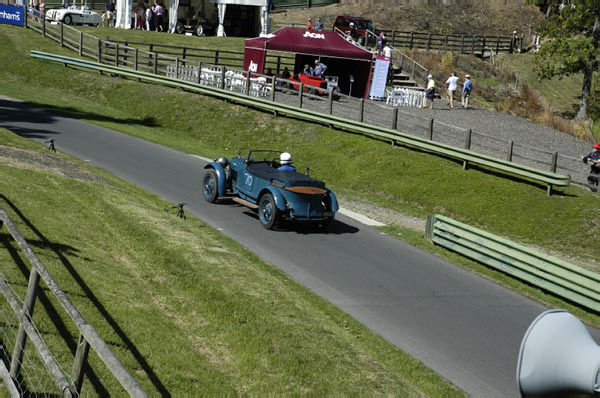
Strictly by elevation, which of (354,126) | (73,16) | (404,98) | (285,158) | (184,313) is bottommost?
(184,313)

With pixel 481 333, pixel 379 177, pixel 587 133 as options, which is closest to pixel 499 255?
pixel 481 333

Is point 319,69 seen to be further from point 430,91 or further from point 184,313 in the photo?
point 184,313

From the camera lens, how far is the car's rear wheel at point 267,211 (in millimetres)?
15474

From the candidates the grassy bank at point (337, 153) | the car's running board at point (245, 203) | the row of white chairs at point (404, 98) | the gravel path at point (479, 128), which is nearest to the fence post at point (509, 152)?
the gravel path at point (479, 128)

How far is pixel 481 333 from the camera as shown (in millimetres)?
10977

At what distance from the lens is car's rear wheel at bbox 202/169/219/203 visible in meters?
17.5

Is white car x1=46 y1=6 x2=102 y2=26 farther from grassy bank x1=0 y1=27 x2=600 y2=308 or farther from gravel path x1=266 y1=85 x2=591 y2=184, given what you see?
gravel path x1=266 y1=85 x2=591 y2=184

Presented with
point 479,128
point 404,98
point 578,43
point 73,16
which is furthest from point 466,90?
point 73,16

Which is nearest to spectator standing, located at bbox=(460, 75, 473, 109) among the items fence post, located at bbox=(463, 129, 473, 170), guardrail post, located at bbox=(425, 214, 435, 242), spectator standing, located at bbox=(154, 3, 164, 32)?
fence post, located at bbox=(463, 129, 473, 170)

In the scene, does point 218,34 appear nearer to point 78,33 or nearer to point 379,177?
point 78,33

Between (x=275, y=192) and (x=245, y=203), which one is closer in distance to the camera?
(x=275, y=192)

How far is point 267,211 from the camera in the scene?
1585cm

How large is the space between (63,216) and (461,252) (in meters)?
8.90

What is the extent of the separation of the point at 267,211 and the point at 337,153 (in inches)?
418
